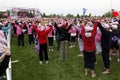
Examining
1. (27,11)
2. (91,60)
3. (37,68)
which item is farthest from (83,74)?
(27,11)

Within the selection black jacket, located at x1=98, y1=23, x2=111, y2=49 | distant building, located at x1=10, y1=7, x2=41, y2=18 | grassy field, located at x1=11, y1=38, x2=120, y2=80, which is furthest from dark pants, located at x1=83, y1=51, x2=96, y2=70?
distant building, located at x1=10, y1=7, x2=41, y2=18

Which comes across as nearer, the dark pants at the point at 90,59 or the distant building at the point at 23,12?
the dark pants at the point at 90,59

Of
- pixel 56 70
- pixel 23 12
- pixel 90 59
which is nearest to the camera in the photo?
pixel 90 59

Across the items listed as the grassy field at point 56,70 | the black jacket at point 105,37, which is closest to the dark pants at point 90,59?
the grassy field at point 56,70

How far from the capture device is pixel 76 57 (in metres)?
17.1

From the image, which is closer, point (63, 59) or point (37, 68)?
point (37, 68)

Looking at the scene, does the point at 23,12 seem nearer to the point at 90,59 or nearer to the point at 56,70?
the point at 56,70

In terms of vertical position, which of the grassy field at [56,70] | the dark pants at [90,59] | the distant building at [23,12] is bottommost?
the distant building at [23,12]

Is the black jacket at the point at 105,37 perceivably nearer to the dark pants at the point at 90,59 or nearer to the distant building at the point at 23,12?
the dark pants at the point at 90,59

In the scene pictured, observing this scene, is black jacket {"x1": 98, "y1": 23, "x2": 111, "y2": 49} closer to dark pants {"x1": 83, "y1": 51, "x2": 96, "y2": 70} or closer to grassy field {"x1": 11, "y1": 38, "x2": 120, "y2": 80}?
dark pants {"x1": 83, "y1": 51, "x2": 96, "y2": 70}

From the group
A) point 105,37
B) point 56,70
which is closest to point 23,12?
point 56,70

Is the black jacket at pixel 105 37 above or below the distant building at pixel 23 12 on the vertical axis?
above

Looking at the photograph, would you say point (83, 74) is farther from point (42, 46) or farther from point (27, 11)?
point (27, 11)

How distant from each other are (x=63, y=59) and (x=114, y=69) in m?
3.62
